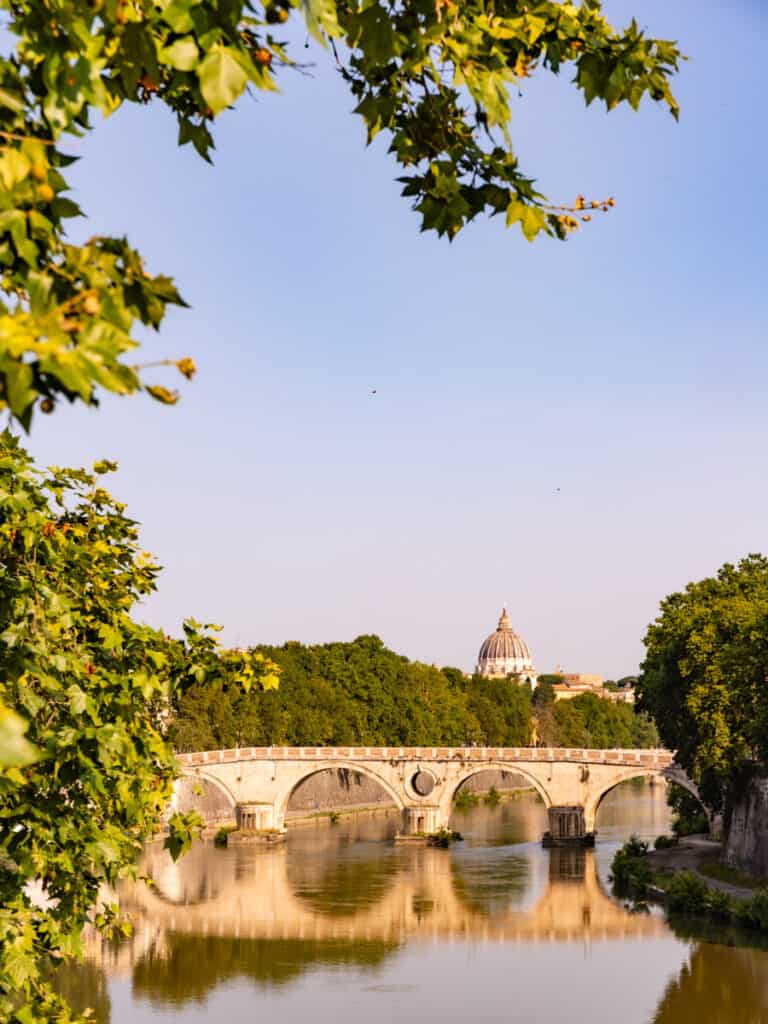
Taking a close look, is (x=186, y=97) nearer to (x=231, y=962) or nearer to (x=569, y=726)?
(x=231, y=962)

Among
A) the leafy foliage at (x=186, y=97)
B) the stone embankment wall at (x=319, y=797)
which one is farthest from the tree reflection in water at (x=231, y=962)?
the leafy foliage at (x=186, y=97)

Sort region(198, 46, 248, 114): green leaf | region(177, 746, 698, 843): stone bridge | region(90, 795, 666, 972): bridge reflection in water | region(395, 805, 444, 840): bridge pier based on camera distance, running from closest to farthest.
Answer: region(198, 46, 248, 114): green leaf
region(90, 795, 666, 972): bridge reflection in water
region(177, 746, 698, 843): stone bridge
region(395, 805, 444, 840): bridge pier

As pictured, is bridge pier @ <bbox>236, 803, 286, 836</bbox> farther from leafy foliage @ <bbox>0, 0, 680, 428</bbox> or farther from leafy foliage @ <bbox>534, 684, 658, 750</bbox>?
leafy foliage @ <bbox>0, 0, 680, 428</bbox>

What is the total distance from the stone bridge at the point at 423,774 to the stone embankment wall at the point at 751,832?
16.6 m

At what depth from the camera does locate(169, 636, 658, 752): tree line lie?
2874 inches

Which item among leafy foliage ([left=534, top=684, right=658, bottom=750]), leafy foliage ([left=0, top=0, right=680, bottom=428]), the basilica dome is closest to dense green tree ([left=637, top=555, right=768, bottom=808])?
leafy foliage ([left=0, top=0, right=680, bottom=428])

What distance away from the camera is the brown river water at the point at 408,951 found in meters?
30.5

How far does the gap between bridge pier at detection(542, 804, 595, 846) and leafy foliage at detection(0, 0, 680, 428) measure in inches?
2304

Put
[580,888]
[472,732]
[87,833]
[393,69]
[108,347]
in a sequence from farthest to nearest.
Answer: [472,732]
[580,888]
[87,833]
[393,69]
[108,347]

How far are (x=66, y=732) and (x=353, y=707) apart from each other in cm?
7356

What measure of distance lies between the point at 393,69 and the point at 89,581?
6660 millimetres

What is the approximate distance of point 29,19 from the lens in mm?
4016

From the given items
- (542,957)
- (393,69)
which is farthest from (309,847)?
(393,69)

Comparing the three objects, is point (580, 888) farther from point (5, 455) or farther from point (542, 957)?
point (5, 455)
